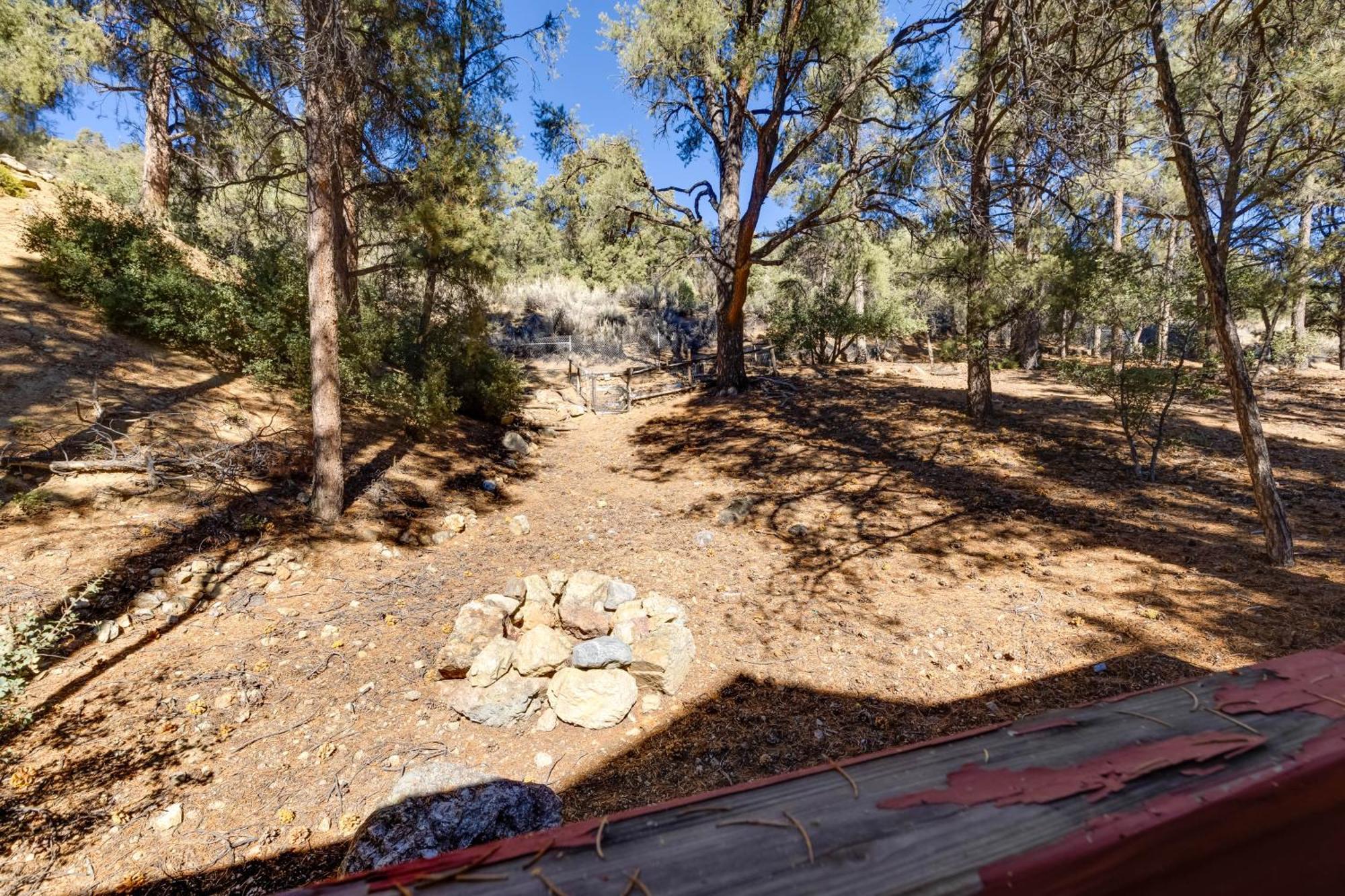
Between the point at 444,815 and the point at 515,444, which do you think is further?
the point at 515,444

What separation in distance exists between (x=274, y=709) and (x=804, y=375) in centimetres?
1436

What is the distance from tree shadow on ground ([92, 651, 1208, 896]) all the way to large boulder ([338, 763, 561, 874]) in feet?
1.38

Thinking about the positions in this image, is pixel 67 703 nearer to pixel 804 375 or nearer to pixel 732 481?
pixel 732 481

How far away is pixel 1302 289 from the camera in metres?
13.5

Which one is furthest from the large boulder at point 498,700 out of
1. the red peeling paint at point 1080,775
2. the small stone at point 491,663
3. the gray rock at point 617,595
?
the red peeling paint at point 1080,775

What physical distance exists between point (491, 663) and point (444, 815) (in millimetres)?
1456

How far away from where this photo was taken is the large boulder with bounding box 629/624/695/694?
3.96m

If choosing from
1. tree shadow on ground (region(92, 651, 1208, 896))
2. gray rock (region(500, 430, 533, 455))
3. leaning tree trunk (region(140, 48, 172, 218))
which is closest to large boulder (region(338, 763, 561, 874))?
tree shadow on ground (region(92, 651, 1208, 896))

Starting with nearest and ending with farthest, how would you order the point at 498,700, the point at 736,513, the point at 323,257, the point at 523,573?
the point at 498,700, the point at 523,573, the point at 323,257, the point at 736,513

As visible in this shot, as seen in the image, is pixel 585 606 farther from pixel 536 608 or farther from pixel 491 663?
pixel 491 663

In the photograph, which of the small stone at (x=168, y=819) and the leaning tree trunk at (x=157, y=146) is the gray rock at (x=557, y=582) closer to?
the small stone at (x=168, y=819)

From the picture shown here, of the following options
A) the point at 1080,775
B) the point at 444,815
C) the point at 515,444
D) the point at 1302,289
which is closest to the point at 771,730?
the point at 444,815

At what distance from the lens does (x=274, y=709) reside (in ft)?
11.9

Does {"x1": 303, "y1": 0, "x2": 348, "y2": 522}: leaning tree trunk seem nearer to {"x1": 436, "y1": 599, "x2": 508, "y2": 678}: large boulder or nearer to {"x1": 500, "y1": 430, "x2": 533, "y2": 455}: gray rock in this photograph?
{"x1": 436, "y1": 599, "x2": 508, "y2": 678}: large boulder
